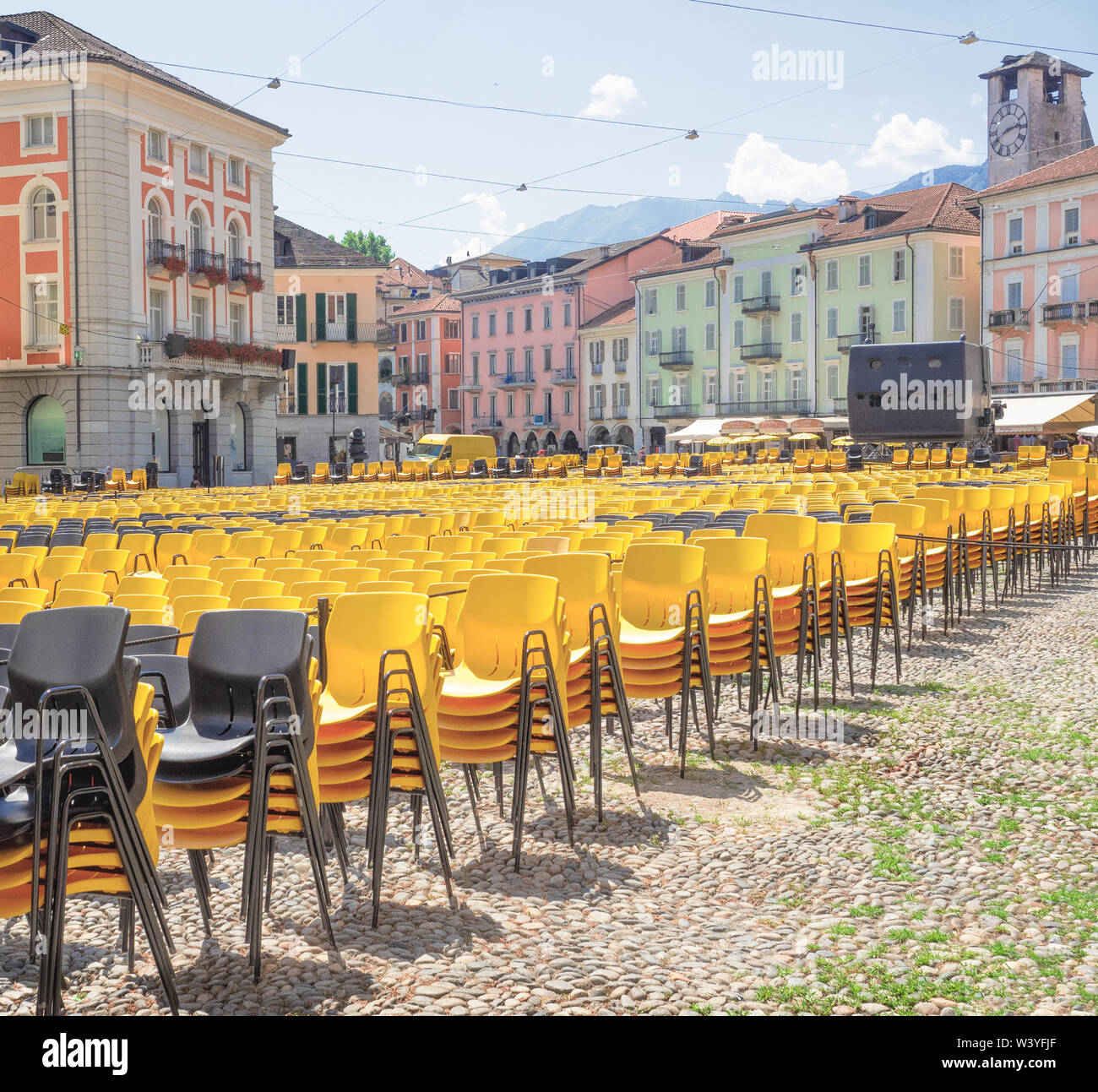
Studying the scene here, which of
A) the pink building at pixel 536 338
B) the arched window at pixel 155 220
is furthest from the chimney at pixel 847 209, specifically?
the arched window at pixel 155 220

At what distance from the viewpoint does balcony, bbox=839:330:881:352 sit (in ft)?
180

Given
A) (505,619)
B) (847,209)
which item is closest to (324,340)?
(847,209)

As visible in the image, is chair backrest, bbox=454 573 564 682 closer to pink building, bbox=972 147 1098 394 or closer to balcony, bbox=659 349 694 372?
pink building, bbox=972 147 1098 394

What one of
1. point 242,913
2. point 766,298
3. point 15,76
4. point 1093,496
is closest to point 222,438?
point 15,76

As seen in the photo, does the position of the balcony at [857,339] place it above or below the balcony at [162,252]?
below

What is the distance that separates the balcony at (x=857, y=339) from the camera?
2164 inches

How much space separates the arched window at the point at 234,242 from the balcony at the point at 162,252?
3.95m

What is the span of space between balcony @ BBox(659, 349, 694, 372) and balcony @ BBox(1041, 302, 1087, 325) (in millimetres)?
19429

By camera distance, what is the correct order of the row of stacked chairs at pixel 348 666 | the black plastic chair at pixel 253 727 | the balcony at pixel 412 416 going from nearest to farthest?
1. the row of stacked chairs at pixel 348 666
2. the black plastic chair at pixel 253 727
3. the balcony at pixel 412 416

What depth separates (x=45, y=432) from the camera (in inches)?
1561

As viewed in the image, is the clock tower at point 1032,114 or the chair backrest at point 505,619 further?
the clock tower at point 1032,114

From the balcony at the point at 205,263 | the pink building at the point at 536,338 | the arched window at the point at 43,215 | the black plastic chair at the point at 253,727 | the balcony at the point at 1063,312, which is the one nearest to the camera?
the black plastic chair at the point at 253,727

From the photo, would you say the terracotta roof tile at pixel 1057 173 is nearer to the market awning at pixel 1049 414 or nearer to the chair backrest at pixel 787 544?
the market awning at pixel 1049 414
